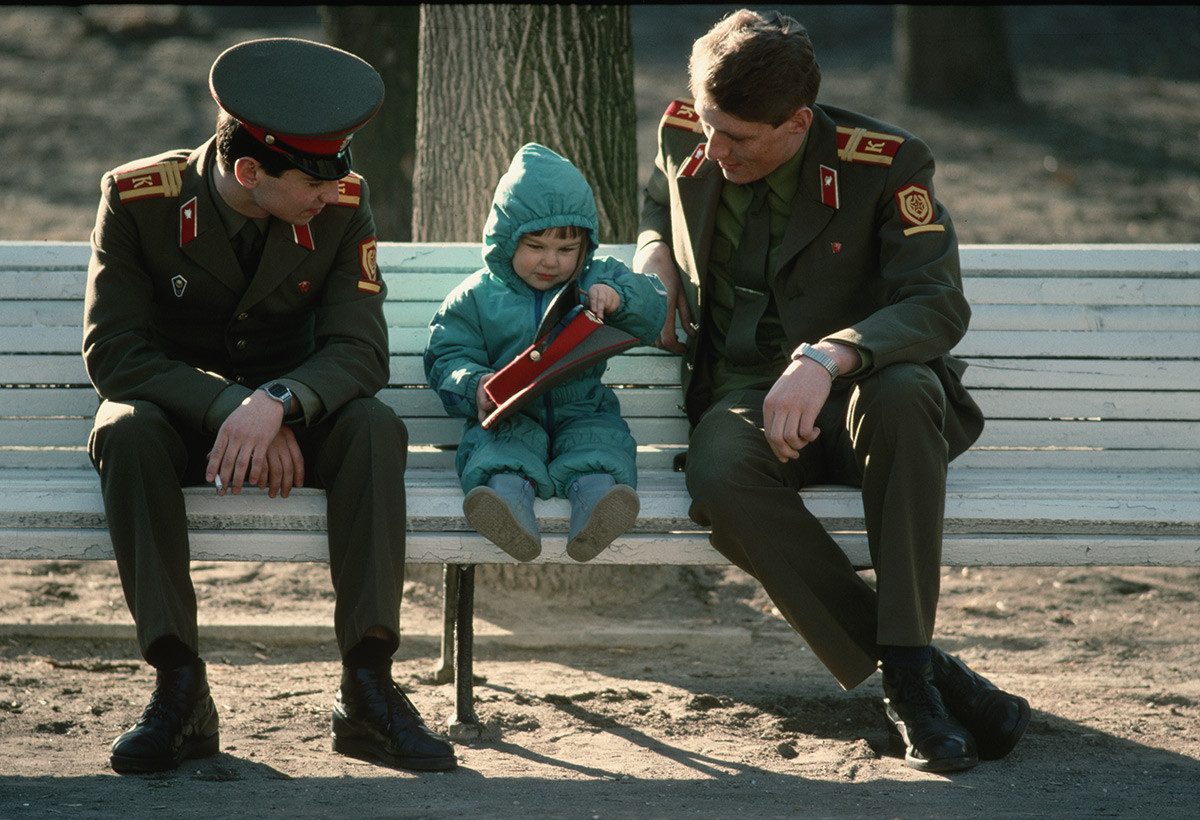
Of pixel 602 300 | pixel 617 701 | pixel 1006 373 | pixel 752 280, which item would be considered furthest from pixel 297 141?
pixel 1006 373

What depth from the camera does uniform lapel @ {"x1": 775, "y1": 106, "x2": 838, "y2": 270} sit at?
3.41 metres

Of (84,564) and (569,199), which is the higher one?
(569,199)

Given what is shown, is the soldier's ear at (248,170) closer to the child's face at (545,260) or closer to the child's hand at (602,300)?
the child's face at (545,260)

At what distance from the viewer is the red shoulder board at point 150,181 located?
3.26 metres

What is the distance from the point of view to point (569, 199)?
10.8ft

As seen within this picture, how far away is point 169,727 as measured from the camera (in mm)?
3029

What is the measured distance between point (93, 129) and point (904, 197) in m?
10.4

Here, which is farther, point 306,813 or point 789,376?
point 789,376

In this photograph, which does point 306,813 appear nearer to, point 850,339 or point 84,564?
point 850,339

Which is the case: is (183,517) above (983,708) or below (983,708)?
above

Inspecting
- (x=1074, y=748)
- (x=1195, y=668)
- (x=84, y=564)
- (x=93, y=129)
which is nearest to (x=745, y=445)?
(x=1074, y=748)

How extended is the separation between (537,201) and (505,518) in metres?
0.79

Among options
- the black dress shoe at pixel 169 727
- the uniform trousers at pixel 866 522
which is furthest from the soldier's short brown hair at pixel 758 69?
the black dress shoe at pixel 169 727

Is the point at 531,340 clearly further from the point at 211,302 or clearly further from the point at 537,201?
the point at 211,302
